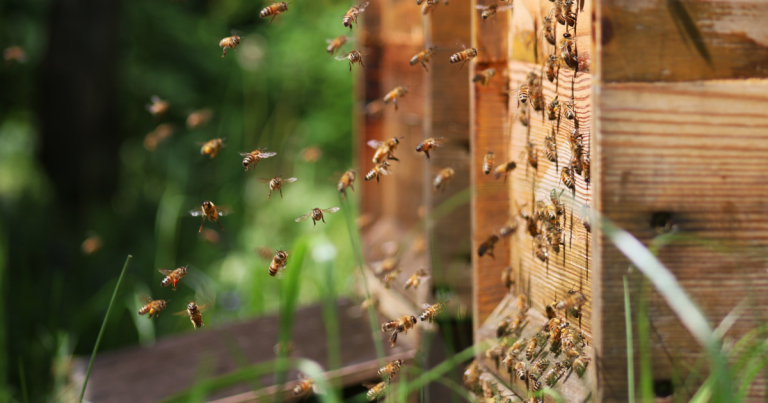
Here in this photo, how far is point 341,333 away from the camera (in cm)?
283

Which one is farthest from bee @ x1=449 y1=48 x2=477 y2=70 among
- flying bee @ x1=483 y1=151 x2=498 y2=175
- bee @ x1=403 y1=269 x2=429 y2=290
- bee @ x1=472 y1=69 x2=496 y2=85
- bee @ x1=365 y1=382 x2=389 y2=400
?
bee @ x1=365 y1=382 x2=389 y2=400

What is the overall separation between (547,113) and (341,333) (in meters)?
1.63

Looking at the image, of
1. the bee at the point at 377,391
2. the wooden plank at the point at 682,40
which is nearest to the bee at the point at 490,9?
the wooden plank at the point at 682,40

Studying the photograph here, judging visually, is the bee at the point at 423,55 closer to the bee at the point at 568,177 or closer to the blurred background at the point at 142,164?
the blurred background at the point at 142,164

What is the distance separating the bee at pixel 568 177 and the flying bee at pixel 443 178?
766 mm

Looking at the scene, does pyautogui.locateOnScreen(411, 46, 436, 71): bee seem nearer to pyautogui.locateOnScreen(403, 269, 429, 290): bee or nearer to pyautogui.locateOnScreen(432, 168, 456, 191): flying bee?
pyautogui.locateOnScreen(432, 168, 456, 191): flying bee

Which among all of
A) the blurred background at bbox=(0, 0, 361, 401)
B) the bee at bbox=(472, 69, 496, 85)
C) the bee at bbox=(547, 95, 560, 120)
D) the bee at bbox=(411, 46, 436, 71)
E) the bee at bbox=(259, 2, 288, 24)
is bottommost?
the blurred background at bbox=(0, 0, 361, 401)

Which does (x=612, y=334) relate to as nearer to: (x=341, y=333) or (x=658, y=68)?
(x=658, y=68)

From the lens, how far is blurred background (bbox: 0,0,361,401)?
3.92 metres

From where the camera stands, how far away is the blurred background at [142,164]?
3918mm

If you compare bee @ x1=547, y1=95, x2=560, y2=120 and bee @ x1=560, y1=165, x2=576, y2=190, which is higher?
bee @ x1=547, y1=95, x2=560, y2=120

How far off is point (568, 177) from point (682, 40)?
366 mm

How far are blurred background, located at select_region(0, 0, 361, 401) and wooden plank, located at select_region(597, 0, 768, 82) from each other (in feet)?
3.07

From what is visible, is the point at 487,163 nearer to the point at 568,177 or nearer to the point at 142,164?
the point at 568,177
